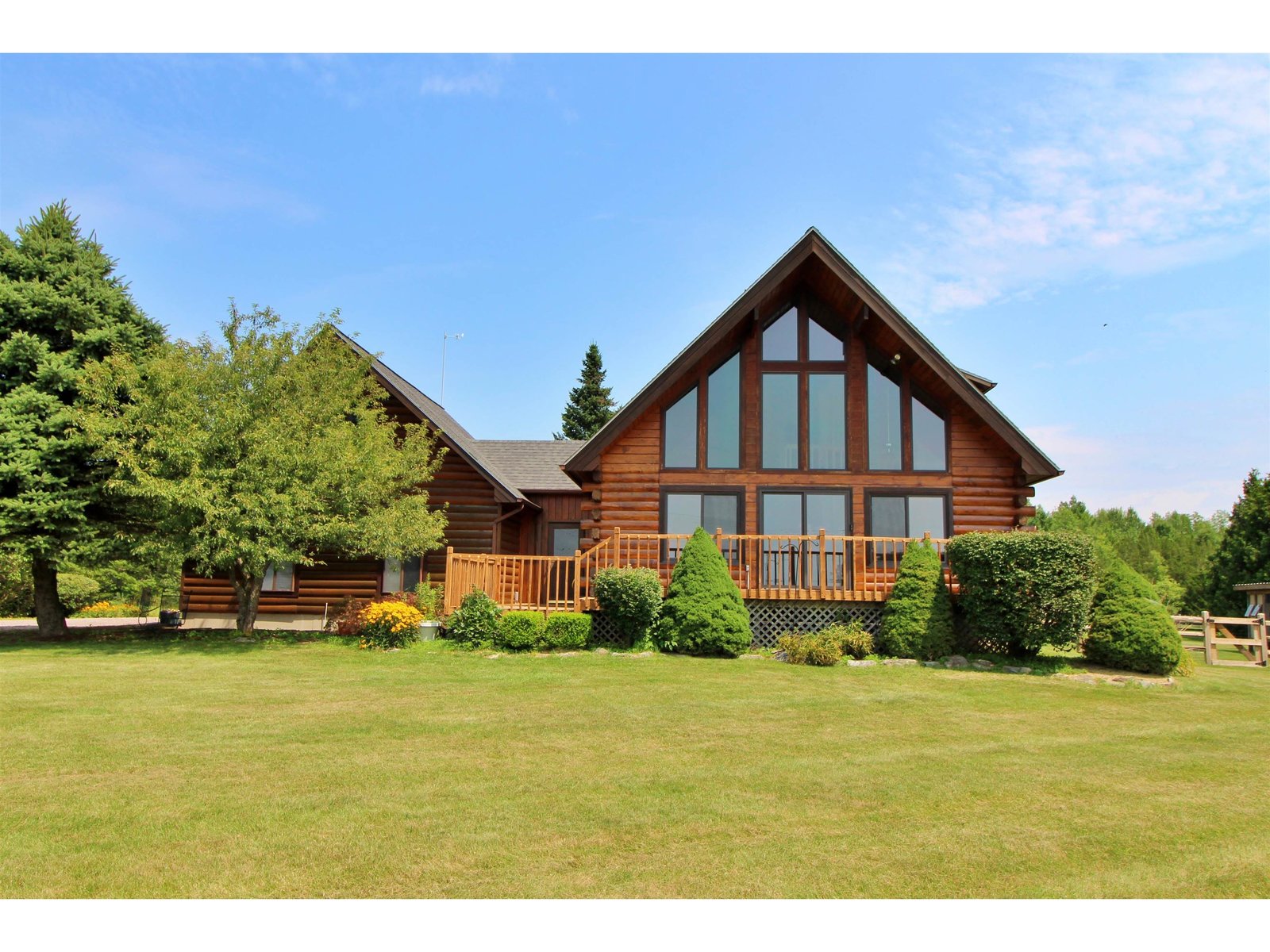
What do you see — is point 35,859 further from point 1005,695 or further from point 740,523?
point 740,523

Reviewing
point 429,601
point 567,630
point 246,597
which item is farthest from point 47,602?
point 567,630

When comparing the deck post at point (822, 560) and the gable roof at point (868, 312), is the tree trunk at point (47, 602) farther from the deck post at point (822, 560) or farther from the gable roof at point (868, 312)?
the deck post at point (822, 560)

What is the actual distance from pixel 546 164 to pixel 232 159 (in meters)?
5.67

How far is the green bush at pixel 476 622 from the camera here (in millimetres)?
16109

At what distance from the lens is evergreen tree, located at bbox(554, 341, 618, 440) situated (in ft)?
192

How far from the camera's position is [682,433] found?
1886 cm

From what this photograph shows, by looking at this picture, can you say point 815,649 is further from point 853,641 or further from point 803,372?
point 803,372

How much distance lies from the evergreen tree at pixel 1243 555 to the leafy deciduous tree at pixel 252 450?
1406 inches

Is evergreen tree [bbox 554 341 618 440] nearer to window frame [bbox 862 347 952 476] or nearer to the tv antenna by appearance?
the tv antenna

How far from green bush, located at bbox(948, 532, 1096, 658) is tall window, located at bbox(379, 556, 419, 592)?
14508 millimetres

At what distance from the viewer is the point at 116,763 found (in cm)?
723

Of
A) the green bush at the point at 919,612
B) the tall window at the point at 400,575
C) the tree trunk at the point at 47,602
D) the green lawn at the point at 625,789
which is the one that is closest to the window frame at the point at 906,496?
the green bush at the point at 919,612

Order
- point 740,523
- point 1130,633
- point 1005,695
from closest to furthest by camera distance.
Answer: point 1005,695
point 1130,633
point 740,523

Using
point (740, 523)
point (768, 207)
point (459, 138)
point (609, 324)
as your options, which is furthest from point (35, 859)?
point (609, 324)
